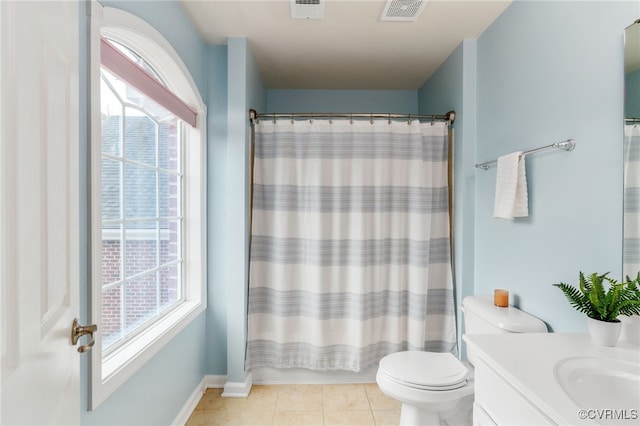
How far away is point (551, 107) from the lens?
1.53m

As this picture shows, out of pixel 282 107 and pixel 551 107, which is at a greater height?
pixel 282 107

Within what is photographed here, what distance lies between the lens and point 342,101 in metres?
3.33

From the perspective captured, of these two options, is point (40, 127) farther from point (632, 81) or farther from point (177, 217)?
point (632, 81)

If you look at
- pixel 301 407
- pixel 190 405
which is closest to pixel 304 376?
pixel 301 407

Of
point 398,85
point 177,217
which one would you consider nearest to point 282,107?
point 398,85

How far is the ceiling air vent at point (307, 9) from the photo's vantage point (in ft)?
5.99

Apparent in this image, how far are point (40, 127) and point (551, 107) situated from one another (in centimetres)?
183

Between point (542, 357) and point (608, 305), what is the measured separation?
293 mm

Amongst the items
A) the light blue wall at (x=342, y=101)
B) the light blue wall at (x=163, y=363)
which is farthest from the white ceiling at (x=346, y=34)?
the light blue wall at (x=342, y=101)

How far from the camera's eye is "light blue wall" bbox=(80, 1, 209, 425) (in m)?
1.15


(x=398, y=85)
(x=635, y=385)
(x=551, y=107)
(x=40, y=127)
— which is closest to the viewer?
(x=40, y=127)

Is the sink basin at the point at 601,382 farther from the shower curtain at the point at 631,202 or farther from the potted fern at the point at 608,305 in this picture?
the shower curtain at the point at 631,202

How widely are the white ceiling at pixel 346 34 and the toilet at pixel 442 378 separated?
1635 mm

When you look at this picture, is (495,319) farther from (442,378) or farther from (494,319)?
(442,378)
